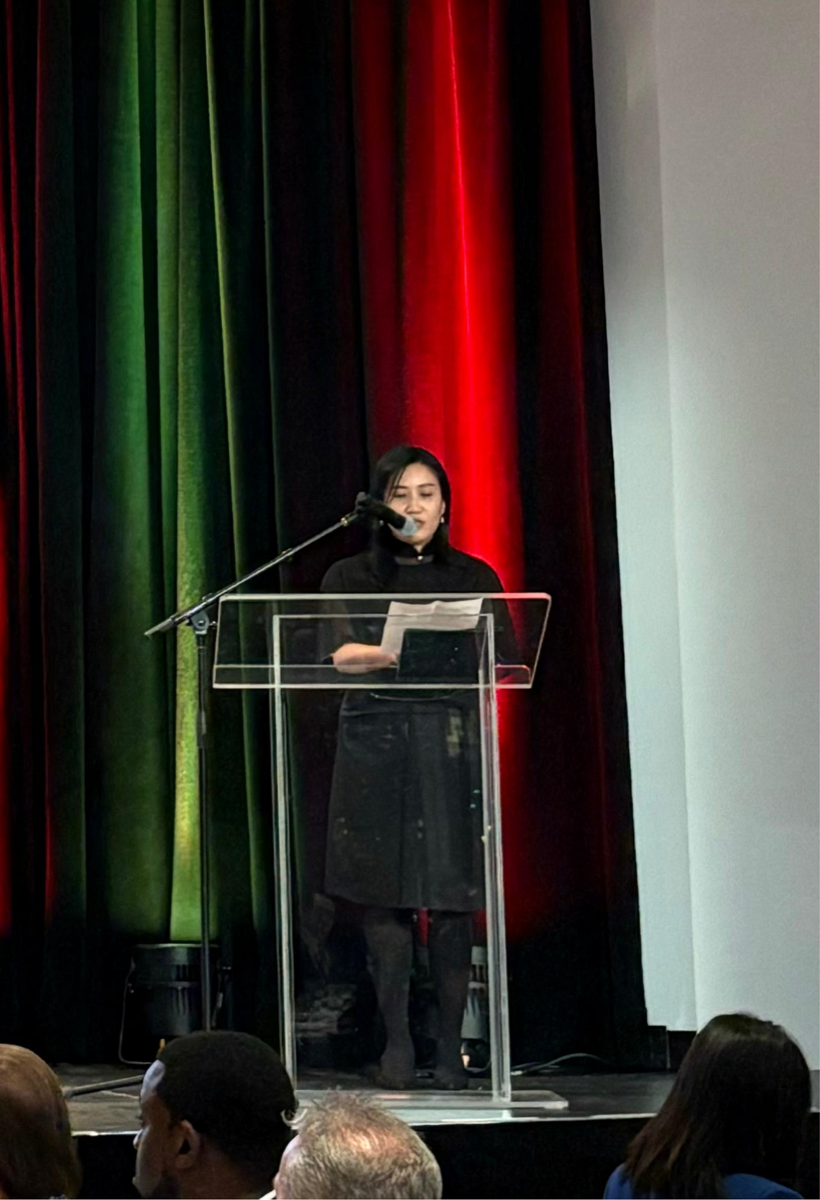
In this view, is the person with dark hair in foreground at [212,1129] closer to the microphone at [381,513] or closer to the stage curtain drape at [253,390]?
the microphone at [381,513]

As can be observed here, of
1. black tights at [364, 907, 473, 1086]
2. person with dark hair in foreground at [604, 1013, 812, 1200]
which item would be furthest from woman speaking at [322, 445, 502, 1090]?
person with dark hair in foreground at [604, 1013, 812, 1200]

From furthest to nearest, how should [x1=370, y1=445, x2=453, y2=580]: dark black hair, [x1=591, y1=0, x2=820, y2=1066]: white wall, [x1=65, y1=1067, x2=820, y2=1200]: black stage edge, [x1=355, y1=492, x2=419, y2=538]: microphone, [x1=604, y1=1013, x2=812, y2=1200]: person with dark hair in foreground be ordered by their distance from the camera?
[x1=591, y1=0, x2=820, y2=1066]: white wall
[x1=370, y1=445, x2=453, y2=580]: dark black hair
[x1=355, y1=492, x2=419, y2=538]: microphone
[x1=65, y1=1067, x2=820, y2=1200]: black stage edge
[x1=604, y1=1013, x2=812, y2=1200]: person with dark hair in foreground

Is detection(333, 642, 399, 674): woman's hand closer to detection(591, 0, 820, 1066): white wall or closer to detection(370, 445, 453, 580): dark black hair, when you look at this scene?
detection(370, 445, 453, 580): dark black hair

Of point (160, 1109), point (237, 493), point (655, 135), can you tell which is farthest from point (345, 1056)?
point (655, 135)

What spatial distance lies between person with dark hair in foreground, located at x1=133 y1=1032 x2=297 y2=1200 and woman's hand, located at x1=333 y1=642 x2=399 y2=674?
1200mm

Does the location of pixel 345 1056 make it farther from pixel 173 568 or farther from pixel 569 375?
pixel 569 375

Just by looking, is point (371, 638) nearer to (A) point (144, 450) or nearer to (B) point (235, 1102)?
(B) point (235, 1102)

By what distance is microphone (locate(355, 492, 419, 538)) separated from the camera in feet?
10.6

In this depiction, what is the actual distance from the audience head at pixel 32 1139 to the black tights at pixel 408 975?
1.07m

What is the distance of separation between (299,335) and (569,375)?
2.34 feet

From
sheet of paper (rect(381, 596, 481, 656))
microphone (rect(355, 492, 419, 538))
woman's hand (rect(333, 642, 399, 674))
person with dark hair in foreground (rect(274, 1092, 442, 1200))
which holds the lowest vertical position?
person with dark hair in foreground (rect(274, 1092, 442, 1200))

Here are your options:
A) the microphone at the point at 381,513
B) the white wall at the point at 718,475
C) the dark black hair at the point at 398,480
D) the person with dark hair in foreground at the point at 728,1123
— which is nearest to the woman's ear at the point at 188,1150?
the person with dark hair in foreground at the point at 728,1123

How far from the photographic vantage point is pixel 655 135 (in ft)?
14.4

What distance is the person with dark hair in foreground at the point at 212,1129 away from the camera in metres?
1.95
